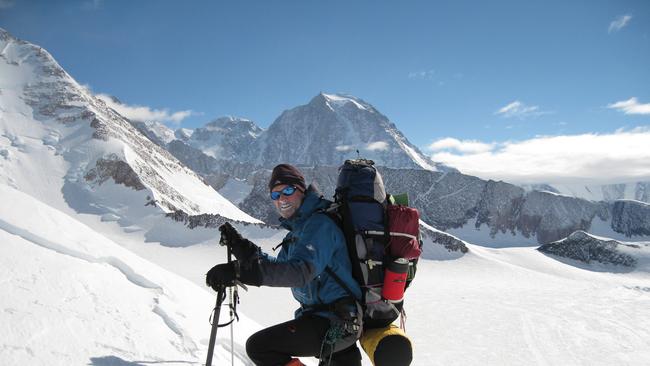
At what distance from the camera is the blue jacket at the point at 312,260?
12.0ft

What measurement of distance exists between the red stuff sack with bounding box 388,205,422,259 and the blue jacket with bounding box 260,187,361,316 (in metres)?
0.56

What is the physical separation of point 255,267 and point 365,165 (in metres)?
1.76

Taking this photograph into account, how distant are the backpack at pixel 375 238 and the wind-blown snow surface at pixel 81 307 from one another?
9.74 feet

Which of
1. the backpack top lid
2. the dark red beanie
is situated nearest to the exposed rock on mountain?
the backpack top lid

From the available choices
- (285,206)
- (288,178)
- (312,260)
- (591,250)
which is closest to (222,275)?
(312,260)

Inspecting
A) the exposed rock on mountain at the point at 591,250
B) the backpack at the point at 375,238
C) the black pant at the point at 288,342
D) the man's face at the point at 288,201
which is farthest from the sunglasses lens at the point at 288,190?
the exposed rock on mountain at the point at 591,250

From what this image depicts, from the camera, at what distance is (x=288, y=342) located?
13.5 feet

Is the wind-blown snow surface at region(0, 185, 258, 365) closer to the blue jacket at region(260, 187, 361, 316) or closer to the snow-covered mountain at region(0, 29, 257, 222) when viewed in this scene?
the blue jacket at region(260, 187, 361, 316)

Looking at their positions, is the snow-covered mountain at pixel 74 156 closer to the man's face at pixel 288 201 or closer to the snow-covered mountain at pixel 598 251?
the man's face at pixel 288 201

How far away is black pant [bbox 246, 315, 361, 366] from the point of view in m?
4.11

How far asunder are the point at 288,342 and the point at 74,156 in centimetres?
7429

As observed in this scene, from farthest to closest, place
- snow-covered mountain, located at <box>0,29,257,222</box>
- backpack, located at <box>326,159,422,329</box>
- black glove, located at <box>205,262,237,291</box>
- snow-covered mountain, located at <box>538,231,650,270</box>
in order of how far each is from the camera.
Result: 1. snow-covered mountain, located at <box>538,231,650,270</box>
2. snow-covered mountain, located at <box>0,29,257,222</box>
3. backpack, located at <box>326,159,422,329</box>
4. black glove, located at <box>205,262,237,291</box>

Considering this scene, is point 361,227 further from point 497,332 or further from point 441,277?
point 441,277

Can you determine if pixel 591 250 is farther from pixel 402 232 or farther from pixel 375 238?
pixel 375 238
